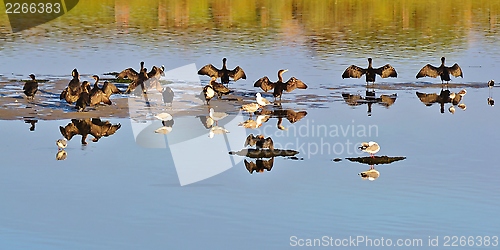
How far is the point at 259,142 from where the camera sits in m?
21.4

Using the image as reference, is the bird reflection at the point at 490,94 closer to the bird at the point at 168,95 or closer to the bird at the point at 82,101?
the bird at the point at 168,95

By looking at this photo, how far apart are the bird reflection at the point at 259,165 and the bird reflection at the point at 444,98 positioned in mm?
8837

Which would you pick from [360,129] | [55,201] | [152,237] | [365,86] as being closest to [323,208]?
[152,237]

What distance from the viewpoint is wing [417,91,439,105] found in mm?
28312

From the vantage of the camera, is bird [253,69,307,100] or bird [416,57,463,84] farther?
bird [416,57,463,84]

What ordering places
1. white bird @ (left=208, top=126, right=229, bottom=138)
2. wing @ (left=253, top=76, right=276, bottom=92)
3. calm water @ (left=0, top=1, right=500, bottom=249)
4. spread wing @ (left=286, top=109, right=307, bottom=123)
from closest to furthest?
calm water @ (left=0, top=1, right=500, bottom=249) → white bird @ (left=208, top=126, right=229, bottom=138) → spread wing @ (left=286, top=109, right=307, bottom=123) → wing @ (left=253, top=76, right=276, bottom=92)

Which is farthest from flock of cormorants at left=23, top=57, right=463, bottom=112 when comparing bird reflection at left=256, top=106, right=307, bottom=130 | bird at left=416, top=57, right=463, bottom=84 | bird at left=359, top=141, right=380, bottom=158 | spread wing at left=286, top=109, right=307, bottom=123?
A: bird at left=359, top=141, right=380, bottom=158

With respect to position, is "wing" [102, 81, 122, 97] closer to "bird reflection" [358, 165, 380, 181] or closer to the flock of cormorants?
the flock of cormorants

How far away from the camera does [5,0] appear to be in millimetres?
71250

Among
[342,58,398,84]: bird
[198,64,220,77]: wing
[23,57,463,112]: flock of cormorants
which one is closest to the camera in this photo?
[23,57,463,112]: flock of cormorants

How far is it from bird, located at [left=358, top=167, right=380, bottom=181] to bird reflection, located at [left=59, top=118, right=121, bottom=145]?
615 centimetres

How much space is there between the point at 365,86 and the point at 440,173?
42.6ft

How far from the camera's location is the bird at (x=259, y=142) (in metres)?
21.1

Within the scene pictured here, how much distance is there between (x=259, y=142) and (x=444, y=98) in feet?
31.0
